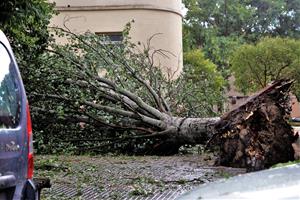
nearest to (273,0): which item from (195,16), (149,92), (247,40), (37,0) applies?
(247,40)

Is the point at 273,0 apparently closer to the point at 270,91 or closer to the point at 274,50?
the point at 274,50

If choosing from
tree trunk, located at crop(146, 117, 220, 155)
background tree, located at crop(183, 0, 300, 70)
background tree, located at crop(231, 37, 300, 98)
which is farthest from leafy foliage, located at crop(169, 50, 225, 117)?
background tree, located at crop(183, 0, 300, 70)

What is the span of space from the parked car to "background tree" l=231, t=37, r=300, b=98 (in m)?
28.0

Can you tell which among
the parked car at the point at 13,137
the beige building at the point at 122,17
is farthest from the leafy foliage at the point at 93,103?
the beige building at the point at 122,17

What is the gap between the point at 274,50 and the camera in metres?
32.1

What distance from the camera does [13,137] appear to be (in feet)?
12.5

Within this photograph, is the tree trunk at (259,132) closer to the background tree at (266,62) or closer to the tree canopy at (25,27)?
the tree canopy at (25,27)

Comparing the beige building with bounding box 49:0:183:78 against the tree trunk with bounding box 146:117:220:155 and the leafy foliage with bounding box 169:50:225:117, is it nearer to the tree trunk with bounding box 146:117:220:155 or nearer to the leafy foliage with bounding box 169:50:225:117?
the leafy foliage with bounding box 169:50:225:117

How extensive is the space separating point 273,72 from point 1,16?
86.3 feet

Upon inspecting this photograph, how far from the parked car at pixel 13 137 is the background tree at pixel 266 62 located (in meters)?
28.0

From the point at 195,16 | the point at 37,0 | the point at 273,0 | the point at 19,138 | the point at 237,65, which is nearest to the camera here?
the point at 19,138

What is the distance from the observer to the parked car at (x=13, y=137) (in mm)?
3738

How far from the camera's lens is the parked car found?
3.74 meters

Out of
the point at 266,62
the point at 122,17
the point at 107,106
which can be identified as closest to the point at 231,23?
the point at 266,62
